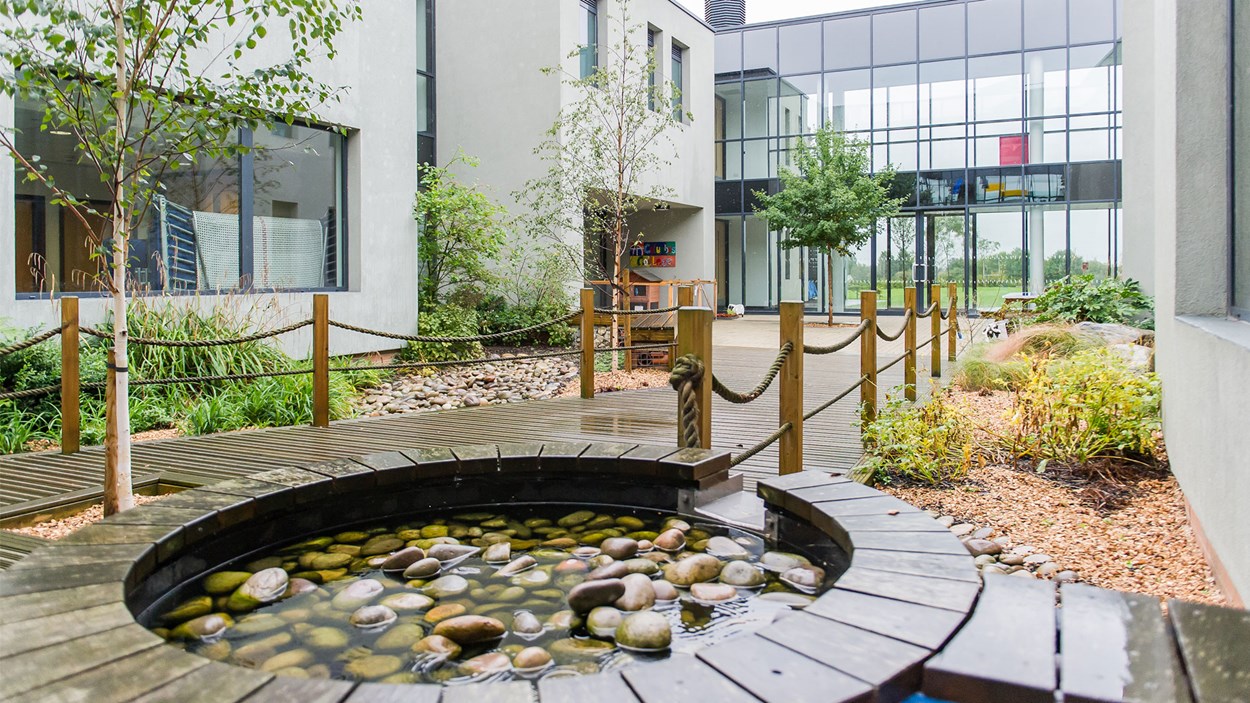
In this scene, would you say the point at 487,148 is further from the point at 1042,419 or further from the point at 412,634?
the point at 412,634

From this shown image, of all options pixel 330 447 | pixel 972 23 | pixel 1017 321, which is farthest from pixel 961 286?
pixel 330 447

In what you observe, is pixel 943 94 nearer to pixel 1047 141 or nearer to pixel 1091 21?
pixel 1047 141

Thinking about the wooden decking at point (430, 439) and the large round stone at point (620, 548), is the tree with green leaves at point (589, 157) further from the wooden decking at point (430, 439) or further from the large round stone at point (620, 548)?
the large round stone at point (620, 548)

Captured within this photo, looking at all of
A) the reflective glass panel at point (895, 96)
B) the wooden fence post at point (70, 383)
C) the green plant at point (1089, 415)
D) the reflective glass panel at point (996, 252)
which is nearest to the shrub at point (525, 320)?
the wooden fence post at point (70, 383)

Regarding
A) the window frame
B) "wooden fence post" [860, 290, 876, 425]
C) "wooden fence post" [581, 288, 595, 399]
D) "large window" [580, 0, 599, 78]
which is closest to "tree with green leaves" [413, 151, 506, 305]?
the window frame

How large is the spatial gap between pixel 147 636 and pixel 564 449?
2173mm

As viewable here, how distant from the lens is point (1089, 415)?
17.7ft

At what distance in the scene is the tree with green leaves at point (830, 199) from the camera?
68.0 feet

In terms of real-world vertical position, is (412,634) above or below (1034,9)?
below

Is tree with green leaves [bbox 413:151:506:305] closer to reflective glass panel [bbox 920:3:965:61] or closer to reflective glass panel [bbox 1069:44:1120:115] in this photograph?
reflective glass panel [bbox 920:3:965:61]

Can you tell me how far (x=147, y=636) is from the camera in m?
1.88

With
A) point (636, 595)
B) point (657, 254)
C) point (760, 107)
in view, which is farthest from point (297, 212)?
point (760, 107)

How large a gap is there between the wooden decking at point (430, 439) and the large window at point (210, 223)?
8.63 ft

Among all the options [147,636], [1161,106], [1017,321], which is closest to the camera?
[147,636]
